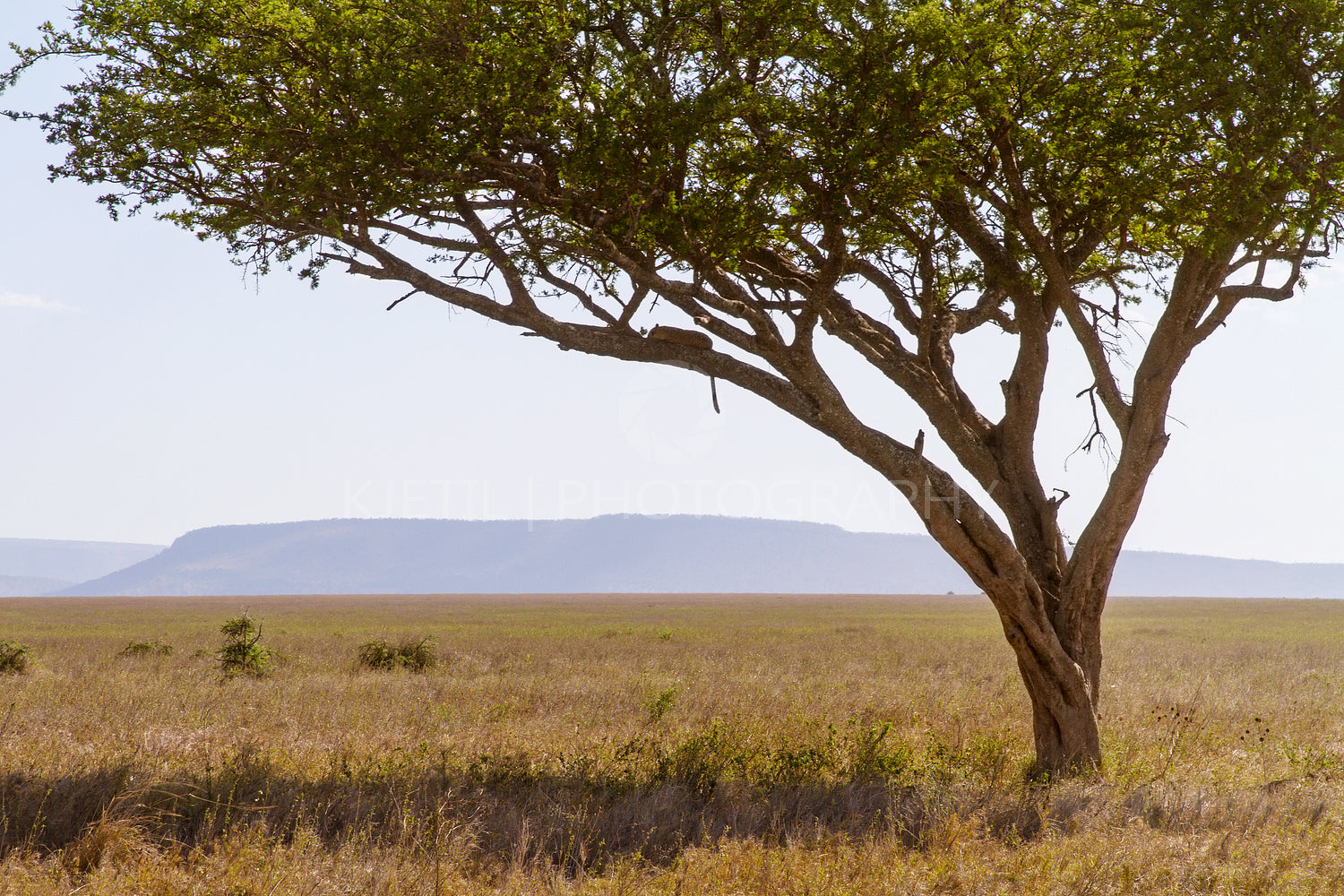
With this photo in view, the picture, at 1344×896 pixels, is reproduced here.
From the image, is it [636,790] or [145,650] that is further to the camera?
[145,650]

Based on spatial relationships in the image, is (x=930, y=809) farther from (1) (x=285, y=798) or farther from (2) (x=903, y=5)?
(2) (x=903, y=5)

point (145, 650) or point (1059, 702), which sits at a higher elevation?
point (1059, 702)

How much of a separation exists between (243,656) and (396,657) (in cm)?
335

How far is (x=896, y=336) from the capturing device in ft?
38.0

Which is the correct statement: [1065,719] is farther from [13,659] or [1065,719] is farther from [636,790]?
[13,659]

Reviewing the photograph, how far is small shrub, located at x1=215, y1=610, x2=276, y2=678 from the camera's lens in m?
18.9

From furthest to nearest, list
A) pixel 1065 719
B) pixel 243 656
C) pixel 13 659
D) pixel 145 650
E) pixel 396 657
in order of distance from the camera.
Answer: pixel 145 650 → pixel 396 657 → pixel 243 656 → pixel 13 659 → pixel 1065 719

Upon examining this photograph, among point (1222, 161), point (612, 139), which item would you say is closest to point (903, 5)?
point (612, 139)

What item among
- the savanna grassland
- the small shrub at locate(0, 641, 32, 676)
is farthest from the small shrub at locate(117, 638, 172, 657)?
the savanna grassland

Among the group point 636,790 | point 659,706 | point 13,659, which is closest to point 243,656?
point 13,659

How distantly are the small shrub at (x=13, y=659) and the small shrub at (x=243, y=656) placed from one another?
357 centimetres

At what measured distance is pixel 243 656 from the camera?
19516mm

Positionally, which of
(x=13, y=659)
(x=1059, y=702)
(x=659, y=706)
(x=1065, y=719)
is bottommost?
(x=13, y=659)

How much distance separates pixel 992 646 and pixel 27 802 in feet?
97.1
